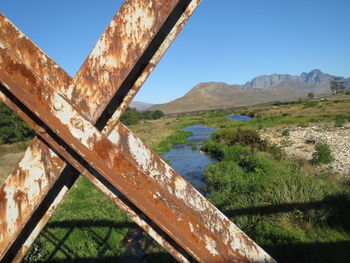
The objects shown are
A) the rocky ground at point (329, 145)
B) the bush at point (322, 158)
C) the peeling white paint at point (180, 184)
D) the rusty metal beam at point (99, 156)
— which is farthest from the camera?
the bush at point (322, 158)

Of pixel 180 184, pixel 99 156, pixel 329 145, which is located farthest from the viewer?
pixel 329 145

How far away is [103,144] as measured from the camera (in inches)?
31.4

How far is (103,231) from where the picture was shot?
7.64 meters

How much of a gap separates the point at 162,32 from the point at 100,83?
11.4 inches

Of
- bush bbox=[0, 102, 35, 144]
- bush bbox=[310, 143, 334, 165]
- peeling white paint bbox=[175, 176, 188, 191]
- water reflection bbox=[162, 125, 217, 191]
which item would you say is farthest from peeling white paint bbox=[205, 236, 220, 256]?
bush bbox=[0, 102, 35, 144]

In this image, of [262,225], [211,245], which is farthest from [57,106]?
[262,225]

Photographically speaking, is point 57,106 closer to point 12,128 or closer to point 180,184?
point 180,184

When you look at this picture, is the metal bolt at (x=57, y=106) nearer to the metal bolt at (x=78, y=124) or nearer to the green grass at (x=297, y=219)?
the metal bolt at (x=78, y=124)

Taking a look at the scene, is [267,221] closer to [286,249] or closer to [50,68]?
[286,249]

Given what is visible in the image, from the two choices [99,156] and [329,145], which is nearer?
[99,156]

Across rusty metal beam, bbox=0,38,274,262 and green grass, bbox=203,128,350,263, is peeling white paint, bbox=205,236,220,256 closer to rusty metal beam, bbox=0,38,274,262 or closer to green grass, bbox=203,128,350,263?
rusty metal beam, bbox=0,38,274,262

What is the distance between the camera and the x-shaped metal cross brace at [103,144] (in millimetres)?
794

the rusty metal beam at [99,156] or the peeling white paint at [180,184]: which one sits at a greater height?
the peeling white paint at [180,184]

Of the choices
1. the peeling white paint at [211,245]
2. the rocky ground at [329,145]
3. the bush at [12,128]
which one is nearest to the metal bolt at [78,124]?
the peeling white paint at [211,245]
